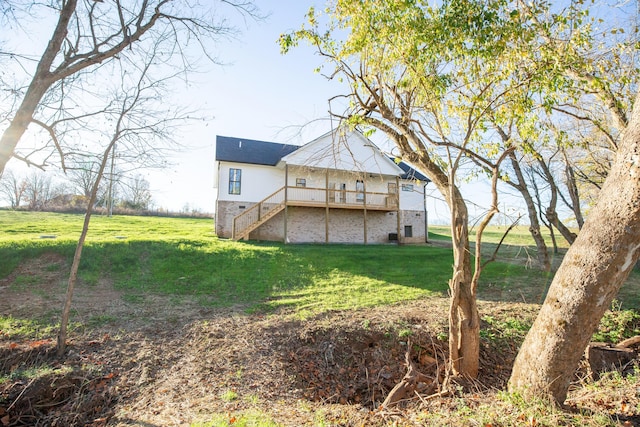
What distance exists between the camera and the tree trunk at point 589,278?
2.82 m

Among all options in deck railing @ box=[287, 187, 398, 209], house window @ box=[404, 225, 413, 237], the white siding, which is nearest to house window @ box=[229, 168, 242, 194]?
the white siding

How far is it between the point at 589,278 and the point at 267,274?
9853mm

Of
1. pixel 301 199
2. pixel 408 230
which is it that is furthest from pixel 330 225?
pixel 408 230

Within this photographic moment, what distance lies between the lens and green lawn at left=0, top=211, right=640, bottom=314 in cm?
924

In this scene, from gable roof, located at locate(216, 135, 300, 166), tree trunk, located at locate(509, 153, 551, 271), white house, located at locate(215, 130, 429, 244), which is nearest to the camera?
tree trunk, located at locate(509, 153, 551, 271)

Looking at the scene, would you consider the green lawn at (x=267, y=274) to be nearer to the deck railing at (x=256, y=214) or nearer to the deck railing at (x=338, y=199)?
the deck railing at (x=256, y=214)

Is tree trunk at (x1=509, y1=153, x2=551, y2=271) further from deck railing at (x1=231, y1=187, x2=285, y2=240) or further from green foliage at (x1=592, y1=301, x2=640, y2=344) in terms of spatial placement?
deck railing at (x1=231, y1=187, x2=285, y2=240)

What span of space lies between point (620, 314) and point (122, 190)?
37.7 feet

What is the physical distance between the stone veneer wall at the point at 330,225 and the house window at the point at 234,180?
2.59ft

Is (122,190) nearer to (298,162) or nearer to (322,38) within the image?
(322,38)

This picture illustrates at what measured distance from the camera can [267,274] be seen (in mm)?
11625

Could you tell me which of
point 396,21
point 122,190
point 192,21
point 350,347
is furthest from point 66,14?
point 350,347

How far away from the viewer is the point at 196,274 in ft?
36.3

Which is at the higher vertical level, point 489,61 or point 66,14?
point 66,14
